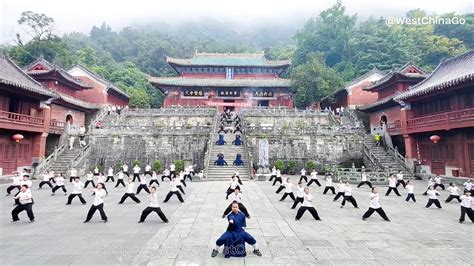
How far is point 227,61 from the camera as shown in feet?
148

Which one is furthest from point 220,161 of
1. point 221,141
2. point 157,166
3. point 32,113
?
point 32,113

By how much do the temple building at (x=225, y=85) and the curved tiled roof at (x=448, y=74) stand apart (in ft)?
60.9

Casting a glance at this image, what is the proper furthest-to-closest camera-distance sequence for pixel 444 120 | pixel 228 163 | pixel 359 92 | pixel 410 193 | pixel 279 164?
pixel 359 92
pixel 279 164
pixel 228 163
pixel 444 120
pixel 410 193

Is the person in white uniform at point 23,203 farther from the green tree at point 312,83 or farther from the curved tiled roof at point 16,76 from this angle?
the green tree at point 312,83

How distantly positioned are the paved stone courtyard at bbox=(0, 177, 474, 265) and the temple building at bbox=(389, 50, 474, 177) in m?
8.89

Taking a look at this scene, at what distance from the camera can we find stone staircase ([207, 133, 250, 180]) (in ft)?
64.4

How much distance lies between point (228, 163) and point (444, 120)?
15.1 meters

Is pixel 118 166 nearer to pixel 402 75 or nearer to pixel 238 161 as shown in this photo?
pixel 238 161

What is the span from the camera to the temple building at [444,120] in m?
17.5

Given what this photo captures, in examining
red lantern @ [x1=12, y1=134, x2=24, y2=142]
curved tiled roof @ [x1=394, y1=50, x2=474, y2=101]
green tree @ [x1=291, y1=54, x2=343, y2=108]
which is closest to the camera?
curved tiled roof @ [x1=394, y1=50, x2=474, y2=101]

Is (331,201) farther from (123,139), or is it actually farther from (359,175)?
(123,139)

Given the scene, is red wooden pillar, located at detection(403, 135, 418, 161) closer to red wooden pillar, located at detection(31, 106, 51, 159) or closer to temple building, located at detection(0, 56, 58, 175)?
temple building, located at detection(0, 56, 58, 175)

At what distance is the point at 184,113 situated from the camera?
1262 inches

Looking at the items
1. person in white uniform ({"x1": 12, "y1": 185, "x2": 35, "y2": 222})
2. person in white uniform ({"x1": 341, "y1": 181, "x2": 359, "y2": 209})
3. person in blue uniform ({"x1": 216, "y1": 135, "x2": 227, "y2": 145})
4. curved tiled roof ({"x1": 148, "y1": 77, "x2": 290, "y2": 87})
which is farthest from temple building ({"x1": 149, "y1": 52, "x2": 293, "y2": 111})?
person in white uniform ({"x1": 12, "y1": 185, "x2": 35, "y2": 222})
